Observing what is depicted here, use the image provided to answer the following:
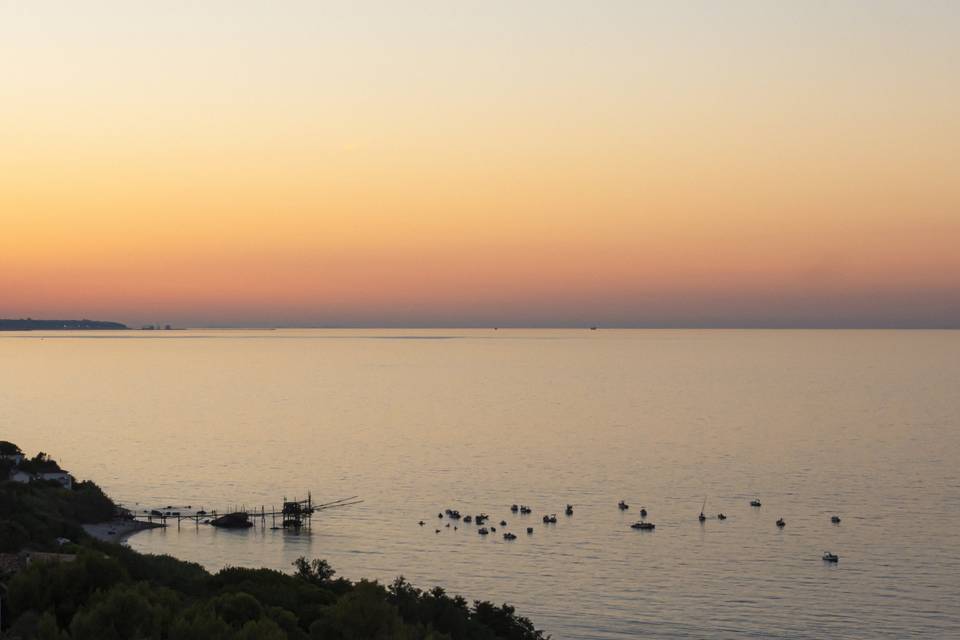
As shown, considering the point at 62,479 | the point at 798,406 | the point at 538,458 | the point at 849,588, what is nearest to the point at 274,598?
the point at 849,588

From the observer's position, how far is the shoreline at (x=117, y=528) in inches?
3083

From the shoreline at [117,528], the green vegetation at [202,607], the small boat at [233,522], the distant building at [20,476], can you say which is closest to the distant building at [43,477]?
the distant building at [20,476]

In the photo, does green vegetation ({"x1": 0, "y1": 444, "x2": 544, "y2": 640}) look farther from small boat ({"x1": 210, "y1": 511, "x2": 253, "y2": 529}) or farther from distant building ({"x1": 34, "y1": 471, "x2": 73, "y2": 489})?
distant building ({"x1": 34, "y1": 471, "x2": 73, "y2": 489})

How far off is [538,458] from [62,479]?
55.7 metres

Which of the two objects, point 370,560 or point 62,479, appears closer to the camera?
point 370,560

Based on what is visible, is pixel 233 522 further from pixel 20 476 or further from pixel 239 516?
pixel 20 476

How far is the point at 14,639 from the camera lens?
32.8 metres

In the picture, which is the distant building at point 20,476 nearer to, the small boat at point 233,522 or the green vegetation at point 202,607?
the small boat at point 233,522

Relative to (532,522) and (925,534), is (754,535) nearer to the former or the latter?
(925,534)

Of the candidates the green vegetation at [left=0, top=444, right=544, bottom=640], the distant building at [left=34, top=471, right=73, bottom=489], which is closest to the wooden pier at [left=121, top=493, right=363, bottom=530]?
the distant building at [left=34, top=471, right=73, bottom=489]

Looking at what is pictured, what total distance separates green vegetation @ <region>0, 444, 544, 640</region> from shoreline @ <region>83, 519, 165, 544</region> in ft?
68.9

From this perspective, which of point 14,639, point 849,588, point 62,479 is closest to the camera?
point 14,639

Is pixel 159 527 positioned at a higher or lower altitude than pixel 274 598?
lower

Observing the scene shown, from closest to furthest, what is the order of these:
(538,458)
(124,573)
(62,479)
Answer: (124,573)
(62,479)
(538,458)
